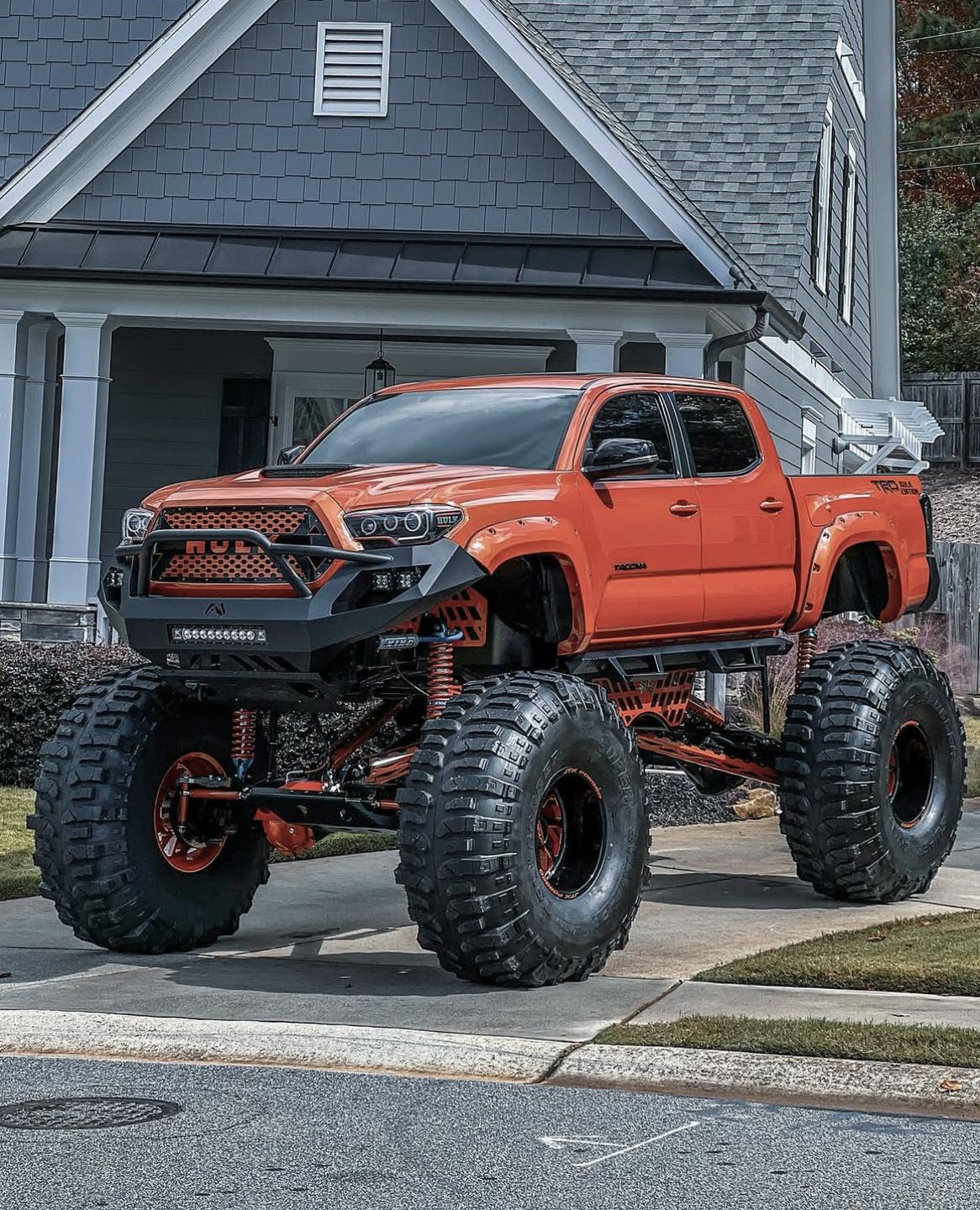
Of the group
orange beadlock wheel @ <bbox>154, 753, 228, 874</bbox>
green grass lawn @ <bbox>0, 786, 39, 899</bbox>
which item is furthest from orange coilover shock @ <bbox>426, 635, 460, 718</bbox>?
green grass lawn @ <bbox>0, 786, 39, 899</bbox>

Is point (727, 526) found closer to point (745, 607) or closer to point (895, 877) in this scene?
point (745, 607)

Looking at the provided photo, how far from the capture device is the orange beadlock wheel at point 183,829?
27.5 ft

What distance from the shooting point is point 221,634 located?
25.1 feet

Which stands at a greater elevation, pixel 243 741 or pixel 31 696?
pixel 31 696

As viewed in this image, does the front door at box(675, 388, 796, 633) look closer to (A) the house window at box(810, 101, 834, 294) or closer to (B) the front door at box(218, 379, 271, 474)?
(B) the front door at box(218, 379, 271, 474)

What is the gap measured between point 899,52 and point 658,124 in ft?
103

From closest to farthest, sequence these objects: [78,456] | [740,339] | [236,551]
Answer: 1. [236,551]
2. [78,456]
3. [740,339]

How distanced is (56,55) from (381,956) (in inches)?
536

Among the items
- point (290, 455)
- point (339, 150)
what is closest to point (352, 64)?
point (339, 150)

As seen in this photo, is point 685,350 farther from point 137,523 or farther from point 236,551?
point 236,551

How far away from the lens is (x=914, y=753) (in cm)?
1042

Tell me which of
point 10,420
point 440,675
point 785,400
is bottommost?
point 440,675

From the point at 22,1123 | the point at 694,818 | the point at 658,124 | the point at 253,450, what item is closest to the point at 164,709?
the point at 22,1123

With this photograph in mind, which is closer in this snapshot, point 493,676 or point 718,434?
point 493,676
